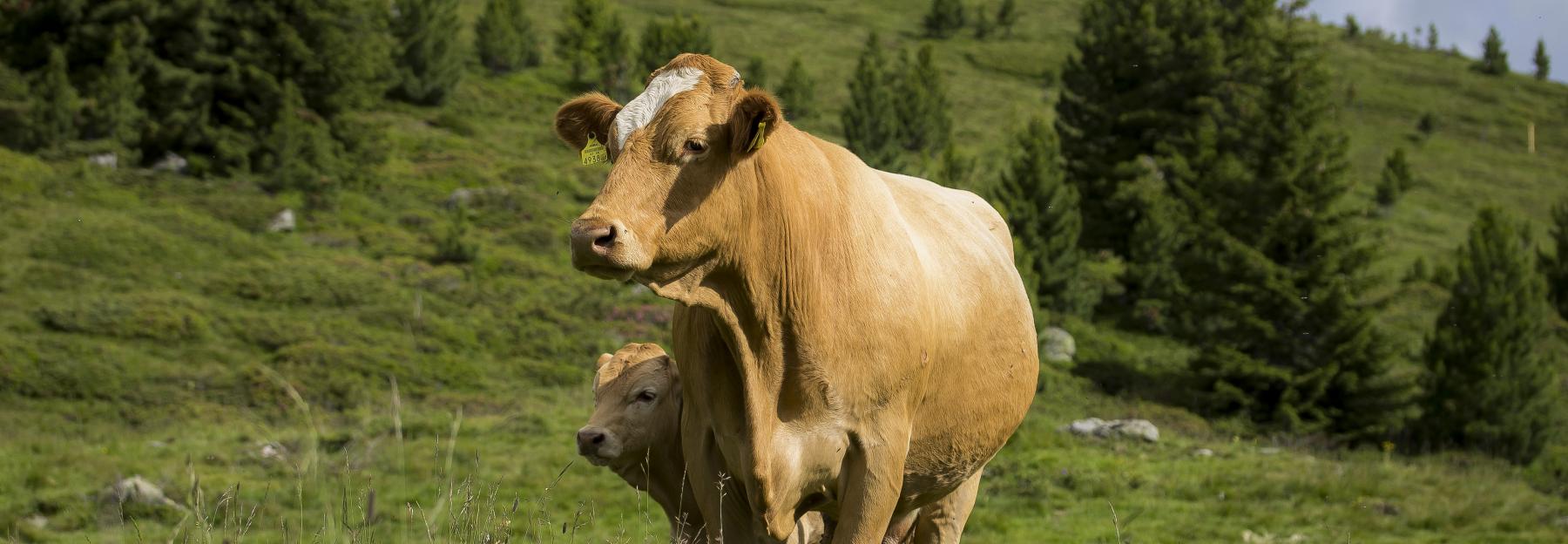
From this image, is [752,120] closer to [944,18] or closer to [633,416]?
[633,416]

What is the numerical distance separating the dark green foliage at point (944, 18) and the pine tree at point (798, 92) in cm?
3057

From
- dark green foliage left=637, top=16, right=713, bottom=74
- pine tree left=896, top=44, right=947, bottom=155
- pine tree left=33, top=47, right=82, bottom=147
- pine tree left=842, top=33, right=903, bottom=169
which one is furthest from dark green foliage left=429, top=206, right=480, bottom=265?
pine tree left=896, top=44, right=947, bottom=155

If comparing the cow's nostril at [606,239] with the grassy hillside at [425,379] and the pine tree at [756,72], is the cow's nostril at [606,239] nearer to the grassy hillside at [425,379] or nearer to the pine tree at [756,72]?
the grassy hillside at [425,379]

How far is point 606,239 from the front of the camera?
11.4 feet

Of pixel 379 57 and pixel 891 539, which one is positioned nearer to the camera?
pixel 891 539

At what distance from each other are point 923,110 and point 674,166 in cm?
5493

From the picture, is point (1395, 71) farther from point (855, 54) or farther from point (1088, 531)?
point (1088, 531)

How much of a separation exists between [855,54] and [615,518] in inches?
2707

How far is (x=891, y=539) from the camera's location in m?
5.36

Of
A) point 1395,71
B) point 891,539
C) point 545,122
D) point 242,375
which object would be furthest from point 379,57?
point 1395,71

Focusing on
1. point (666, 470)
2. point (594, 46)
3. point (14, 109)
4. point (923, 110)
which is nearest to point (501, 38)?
point (594, 46)

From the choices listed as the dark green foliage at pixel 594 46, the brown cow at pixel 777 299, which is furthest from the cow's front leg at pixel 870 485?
the dark green foliage at pixel 594 46

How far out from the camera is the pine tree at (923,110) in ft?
189

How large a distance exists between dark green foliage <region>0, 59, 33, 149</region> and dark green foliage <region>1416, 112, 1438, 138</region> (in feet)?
224
